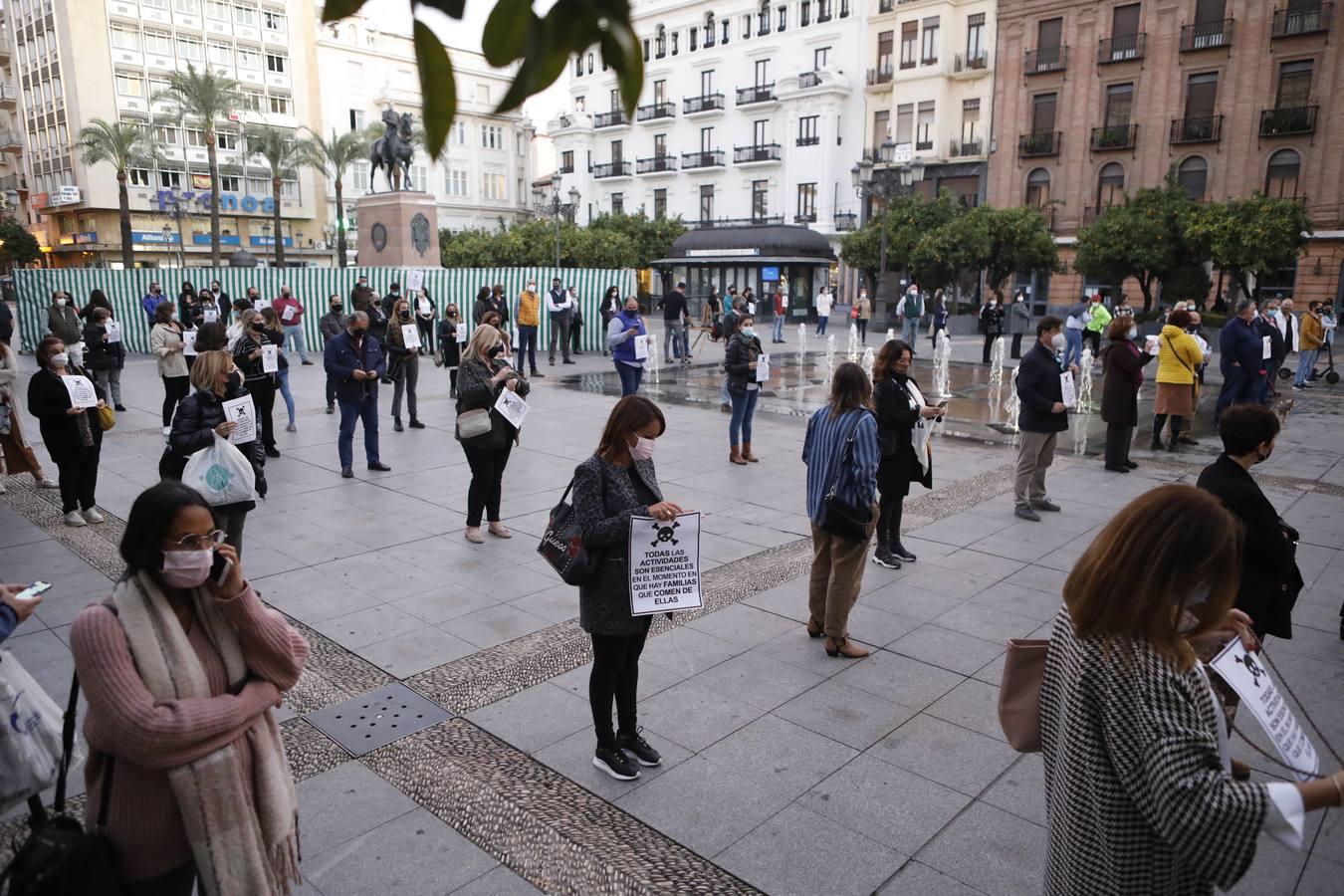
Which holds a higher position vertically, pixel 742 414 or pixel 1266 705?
pixel 1266 705

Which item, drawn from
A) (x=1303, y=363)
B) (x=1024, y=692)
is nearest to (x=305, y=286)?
(x=1303, y=363)

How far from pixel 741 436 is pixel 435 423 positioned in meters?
4.90

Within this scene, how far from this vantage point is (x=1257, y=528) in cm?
408

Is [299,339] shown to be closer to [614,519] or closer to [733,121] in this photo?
[614,519]

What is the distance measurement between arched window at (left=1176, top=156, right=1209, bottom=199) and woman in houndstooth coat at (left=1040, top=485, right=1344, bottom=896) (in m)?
40.9

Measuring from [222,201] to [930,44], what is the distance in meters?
47.9

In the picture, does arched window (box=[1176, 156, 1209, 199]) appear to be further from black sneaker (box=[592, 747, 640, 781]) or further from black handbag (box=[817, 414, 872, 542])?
black sneaker (box=[592, 747, 640, 781])

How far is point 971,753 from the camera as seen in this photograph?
4438 mm

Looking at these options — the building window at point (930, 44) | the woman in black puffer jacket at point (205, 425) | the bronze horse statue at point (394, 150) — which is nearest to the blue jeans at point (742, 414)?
the woman in black puffer jacket at point (205, 425)

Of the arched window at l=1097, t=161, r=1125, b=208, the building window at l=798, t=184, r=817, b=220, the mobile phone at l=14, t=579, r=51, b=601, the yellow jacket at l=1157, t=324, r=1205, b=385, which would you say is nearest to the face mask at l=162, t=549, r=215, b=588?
the mobile phone at l=14, t=579, r=51, b=601

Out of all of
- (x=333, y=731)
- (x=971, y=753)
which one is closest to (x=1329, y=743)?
(x=971, y=753)

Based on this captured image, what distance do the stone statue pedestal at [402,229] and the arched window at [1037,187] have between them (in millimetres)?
27672

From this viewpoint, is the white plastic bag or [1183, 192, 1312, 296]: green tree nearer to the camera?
the white plastic bag

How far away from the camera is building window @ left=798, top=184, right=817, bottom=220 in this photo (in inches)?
1953
